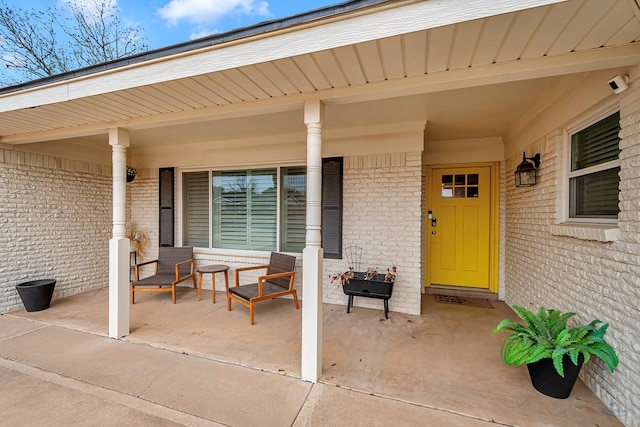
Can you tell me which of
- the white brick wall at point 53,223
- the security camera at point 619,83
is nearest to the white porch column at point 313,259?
the security camera at point 619,83

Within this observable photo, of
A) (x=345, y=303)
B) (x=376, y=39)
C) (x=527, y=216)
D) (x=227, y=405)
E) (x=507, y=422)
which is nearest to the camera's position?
(x=376, y=39)

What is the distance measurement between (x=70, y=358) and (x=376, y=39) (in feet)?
11.6

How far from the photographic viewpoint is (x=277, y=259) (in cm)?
404

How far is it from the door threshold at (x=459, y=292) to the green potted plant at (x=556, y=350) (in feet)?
7.52

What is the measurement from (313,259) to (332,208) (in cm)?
184

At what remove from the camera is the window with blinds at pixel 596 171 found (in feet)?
6.70

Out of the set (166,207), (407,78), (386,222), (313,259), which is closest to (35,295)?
(166,207)

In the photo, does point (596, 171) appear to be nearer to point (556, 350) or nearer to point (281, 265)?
point (556, 350)

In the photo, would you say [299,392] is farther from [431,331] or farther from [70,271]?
[70,271]

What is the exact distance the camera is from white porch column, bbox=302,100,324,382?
2189 millimetres

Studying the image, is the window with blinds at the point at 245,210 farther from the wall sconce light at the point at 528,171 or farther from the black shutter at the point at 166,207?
the wall sconce light at the point at 528,171

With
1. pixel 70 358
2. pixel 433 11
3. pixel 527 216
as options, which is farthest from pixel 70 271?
pixel 527 216

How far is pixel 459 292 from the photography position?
14.5 ft

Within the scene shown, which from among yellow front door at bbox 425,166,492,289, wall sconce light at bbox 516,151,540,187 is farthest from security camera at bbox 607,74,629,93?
yellow front door at bbox 425,166,492,289
